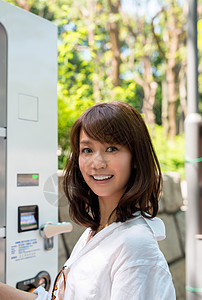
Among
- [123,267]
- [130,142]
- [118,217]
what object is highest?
[130,142]

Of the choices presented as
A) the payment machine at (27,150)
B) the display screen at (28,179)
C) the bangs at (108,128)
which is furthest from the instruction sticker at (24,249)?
the bangs at (108,128)

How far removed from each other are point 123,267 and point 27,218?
1.12 metres

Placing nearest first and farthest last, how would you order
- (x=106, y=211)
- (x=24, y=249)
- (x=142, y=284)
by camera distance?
(x=142, y=284) → (x=106, y=211) → (x=24, y=249)

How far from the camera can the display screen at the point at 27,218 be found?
82.8 inches

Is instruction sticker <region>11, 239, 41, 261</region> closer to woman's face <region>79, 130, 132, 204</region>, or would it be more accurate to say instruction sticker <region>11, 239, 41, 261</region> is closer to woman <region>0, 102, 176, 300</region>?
woman <region>0, 102, 176, 300</region>

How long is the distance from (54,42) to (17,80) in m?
0.39

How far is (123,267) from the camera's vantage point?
1.12m

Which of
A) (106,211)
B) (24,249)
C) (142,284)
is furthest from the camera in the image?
(24,249)

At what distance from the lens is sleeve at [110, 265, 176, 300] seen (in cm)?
109

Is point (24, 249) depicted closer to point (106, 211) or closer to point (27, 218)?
point (27, 218)

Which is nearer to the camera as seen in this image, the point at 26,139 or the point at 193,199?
the point at 26,139

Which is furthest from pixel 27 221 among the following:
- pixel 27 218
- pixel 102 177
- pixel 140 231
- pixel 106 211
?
pixel 140 231

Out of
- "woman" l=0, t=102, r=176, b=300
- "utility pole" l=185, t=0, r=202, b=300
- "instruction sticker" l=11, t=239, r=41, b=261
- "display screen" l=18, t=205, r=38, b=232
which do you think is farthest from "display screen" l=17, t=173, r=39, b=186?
"utility pole" l=185, t=0, r=202, b=300

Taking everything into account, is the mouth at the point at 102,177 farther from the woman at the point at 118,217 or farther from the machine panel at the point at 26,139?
the machine panel at the point at 26,139
